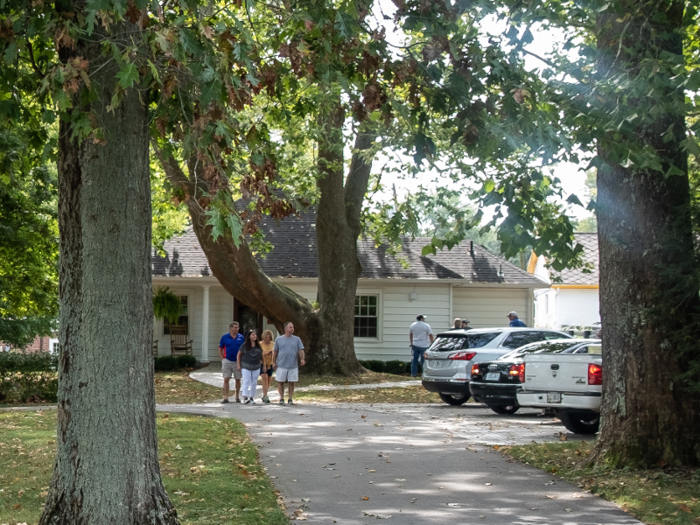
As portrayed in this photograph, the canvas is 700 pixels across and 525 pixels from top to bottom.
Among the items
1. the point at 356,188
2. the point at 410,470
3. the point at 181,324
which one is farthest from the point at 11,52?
the point at 181,324

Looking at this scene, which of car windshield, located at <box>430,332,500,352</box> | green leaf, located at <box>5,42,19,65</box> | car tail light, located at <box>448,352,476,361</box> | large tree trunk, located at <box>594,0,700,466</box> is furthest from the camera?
car windshield, located at <box>430,332,500,352</box>

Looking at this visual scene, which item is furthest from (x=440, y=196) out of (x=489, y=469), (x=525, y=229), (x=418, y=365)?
(x=525, y=229)

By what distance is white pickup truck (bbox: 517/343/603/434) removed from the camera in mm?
13773

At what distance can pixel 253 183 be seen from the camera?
342 inches

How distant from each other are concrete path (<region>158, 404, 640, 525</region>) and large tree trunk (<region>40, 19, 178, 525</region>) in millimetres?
2153

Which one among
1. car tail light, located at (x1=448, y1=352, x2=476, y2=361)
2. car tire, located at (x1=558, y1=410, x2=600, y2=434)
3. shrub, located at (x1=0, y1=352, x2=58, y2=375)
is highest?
car tail light, located at (x1=448, y1=352, x2=476, y2=361)

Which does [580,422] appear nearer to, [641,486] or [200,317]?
[641,486]

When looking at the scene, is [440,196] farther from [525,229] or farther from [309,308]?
[525,229]

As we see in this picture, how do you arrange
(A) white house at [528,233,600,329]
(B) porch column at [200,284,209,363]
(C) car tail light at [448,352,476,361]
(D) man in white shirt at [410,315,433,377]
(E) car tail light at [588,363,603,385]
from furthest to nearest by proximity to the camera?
(A) white house at [528,233,600,329] → (B) porch column at [200,284,209,363] → (D) man in white shirt at [410,315,433,377] → (C) car tail light at [448,352,476,361] → (E) car tail light at [588,363,603,385]

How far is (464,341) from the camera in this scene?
814 inches

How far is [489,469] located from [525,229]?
13.9 ft

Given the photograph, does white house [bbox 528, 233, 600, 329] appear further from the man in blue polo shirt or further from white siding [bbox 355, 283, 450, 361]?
the man in blue polo shirt

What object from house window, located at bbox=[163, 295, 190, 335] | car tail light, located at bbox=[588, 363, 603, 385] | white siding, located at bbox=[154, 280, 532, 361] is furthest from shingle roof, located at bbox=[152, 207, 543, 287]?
car tail light, located at bbox=[588, 363, 603, 385]

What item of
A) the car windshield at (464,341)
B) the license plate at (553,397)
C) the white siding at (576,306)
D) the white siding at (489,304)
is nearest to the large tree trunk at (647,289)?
the license plate at (553,397)
